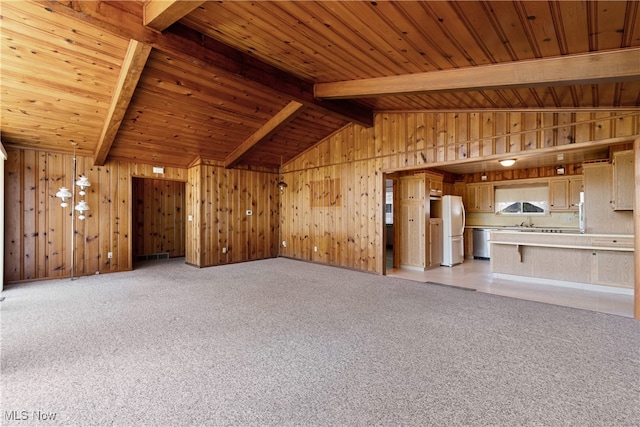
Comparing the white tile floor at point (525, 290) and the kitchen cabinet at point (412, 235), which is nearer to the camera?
the white tile floor at point (525, 290)

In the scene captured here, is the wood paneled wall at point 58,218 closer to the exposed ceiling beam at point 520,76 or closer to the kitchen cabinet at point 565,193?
the exposed ceiling beam at point 520,76

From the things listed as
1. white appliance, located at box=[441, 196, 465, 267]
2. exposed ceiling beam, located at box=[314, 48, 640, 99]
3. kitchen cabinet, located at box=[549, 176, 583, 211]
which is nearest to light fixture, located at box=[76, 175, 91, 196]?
exposed ceiling beam, located at box=[314, 48, 640, 99]

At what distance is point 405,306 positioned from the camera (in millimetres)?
4031

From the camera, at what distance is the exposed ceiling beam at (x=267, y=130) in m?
5.33

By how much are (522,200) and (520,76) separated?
588 centimetres

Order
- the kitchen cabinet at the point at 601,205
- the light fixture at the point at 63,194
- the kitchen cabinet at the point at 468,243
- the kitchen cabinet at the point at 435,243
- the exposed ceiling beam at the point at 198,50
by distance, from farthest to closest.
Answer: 1. the kitchen cabinet at the point at 468,243
2. the kitchen cabinet at the point at 435,243
3. the light fixture at the point at 63,194
4. the kitchen cabinet at the point at 601,205
5. the exposed ceiling beam at the point at 198,50

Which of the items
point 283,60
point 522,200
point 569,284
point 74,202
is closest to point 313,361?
point 283,60

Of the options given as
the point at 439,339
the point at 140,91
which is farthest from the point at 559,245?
the point at 140,91

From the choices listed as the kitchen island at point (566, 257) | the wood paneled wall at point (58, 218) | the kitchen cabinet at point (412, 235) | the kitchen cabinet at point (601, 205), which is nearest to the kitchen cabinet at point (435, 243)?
the kitchen cabinet at point (412, 235)

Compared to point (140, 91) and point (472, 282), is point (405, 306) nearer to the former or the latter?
point (472, 282)

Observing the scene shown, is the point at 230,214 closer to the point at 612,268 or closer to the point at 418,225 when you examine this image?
the point at 418,225

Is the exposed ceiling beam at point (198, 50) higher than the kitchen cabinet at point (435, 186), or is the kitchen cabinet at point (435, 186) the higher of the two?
the exposed ceiling beam at point (198, 50)

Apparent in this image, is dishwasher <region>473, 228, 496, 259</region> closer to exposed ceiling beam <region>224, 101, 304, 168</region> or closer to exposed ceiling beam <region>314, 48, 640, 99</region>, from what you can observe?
exposed ceiling beam <region>314, 48, 640, 99</region>

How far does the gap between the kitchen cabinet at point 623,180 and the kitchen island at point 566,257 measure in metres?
0.53
